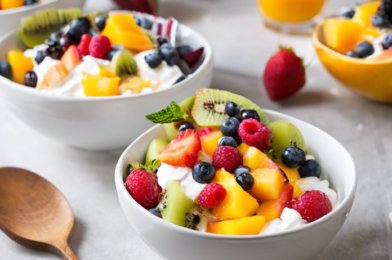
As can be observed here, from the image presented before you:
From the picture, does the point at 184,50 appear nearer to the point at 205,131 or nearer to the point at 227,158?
the point at 205,131

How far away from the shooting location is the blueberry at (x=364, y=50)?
145 centimetres

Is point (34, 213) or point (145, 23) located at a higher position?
point (145, 23)

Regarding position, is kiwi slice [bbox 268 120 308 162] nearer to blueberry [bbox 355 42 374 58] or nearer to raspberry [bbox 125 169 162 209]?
raspberry [bbox 125 169 162 209]

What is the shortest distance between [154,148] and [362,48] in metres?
0.88

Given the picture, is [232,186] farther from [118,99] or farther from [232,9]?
[232,9]

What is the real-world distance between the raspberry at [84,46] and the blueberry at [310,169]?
78 cm

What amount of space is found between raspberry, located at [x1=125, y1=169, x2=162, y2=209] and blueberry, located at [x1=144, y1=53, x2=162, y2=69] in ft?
1.61

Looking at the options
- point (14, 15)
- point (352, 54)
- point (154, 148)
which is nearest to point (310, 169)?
point (154, 148)

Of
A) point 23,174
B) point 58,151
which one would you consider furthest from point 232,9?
point 23,174

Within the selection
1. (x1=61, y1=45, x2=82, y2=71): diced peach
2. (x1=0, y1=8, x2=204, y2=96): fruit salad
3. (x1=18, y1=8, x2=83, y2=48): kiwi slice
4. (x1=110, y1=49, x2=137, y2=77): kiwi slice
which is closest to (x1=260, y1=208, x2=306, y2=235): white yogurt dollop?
(x1=0, y1=8, x2=204, y2=96): fruit salad

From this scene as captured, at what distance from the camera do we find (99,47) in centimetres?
130

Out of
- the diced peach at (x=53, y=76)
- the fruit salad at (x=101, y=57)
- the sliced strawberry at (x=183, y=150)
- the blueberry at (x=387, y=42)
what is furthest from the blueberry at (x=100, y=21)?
Answer: the blueberry at (x=387, y=42)

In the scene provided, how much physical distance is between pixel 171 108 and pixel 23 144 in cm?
61

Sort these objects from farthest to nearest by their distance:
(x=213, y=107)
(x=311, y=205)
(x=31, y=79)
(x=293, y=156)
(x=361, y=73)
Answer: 1. (x=361, y=73)
2. (x=31, y=79)
3. (x=213, y=107)
4. (x=293, y=156)
5. (x=311, y=205)
